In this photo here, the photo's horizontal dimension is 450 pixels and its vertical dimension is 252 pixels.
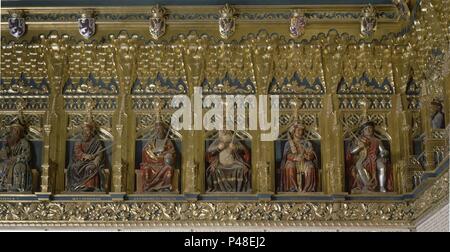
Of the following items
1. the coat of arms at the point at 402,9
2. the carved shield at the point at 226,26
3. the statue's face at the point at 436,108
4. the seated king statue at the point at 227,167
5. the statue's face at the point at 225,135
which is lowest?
the seated king statue at the point at 227,167

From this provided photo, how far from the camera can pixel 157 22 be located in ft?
42.3

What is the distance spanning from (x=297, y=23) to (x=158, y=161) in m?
3.68

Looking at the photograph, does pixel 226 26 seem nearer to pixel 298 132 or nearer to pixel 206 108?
pixel 206 108

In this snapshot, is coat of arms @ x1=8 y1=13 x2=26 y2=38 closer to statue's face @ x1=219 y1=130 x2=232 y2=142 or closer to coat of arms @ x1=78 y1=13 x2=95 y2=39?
coat of arms @ x1=78 y1=13 x2=95 y2=39

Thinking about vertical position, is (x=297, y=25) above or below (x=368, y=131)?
above

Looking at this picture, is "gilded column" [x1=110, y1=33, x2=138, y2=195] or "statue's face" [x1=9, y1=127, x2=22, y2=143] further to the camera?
"statue's face" [x1=9, y1=127, x2=22, y2=143]

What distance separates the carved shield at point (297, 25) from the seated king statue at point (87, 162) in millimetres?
4214

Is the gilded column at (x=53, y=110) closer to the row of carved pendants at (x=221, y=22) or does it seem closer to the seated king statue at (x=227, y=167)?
the row of carved pendants at (x=221, y=22)

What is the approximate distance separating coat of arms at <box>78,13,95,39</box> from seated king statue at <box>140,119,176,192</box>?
6.97 ft

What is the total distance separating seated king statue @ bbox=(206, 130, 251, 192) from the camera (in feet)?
41.6

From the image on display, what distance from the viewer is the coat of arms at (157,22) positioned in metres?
12.8

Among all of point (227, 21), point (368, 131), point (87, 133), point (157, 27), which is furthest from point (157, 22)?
point (368, 131)

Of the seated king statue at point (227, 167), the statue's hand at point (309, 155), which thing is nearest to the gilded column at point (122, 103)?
the seated king statue at point (227, 167)

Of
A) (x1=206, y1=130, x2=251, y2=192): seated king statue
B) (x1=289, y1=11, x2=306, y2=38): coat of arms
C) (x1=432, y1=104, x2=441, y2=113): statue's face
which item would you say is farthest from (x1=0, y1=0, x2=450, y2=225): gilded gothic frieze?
(x1=432, y1=104, x2=441, y2=113): statue's face
